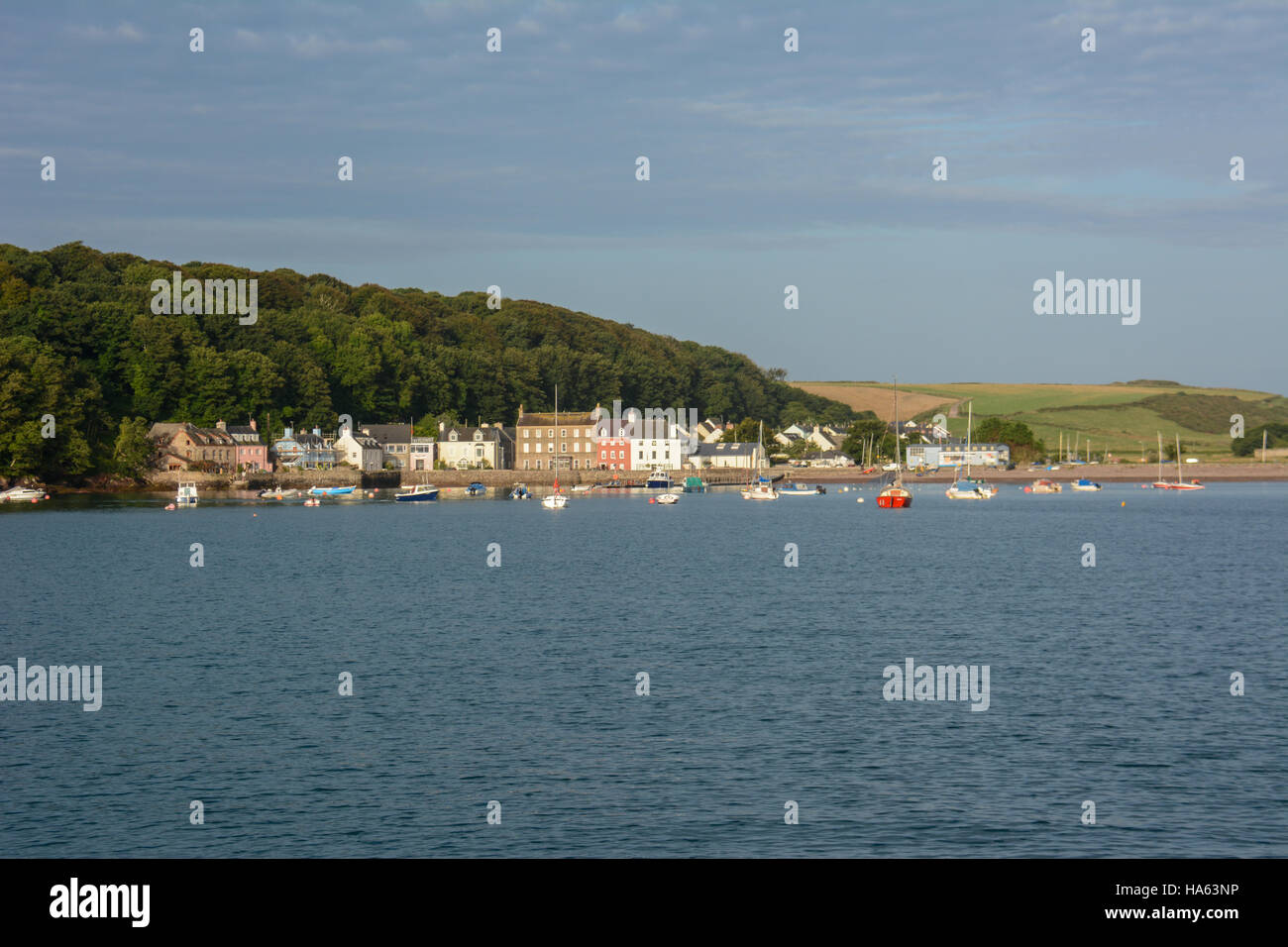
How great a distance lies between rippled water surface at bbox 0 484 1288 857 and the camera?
2066cm

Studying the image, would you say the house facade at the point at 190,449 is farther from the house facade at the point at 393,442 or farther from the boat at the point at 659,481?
the boat at the point at 659,481

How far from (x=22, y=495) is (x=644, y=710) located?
122 metres

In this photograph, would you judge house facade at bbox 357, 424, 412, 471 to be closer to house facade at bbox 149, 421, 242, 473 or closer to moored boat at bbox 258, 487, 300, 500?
house facade at bbox 149, 421, 242, 473

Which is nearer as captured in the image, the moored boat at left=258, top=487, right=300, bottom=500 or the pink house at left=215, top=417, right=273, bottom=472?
the moored boat at left=258, top=487, right=300, bottom=500

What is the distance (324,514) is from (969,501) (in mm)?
76018

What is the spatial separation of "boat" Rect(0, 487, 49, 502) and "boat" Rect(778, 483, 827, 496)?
93.4m

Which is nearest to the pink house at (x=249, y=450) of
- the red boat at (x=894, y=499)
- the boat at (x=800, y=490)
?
the boat at (x=800, y=490)

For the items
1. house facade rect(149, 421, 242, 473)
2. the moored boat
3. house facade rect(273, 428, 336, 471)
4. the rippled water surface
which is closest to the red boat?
the rippled water surface

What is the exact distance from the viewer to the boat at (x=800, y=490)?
564 feet

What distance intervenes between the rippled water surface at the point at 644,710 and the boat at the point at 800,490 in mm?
100270

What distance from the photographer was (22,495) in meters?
132

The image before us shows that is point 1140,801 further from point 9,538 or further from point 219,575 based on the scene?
point 9,538
